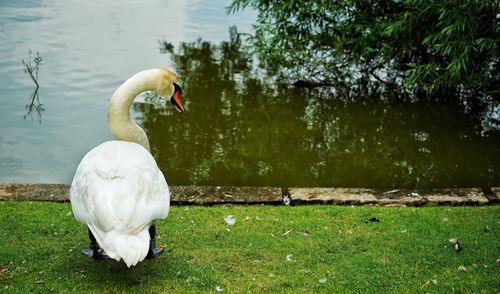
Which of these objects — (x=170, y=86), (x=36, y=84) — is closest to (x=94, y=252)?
(x=170, y=86)

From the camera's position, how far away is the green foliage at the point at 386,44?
9.05m

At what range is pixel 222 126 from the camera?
399 inches

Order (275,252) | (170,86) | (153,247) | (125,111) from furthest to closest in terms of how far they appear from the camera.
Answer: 1. (170,86)
2. (125,111)
3. (275,252)
4. (153,247)

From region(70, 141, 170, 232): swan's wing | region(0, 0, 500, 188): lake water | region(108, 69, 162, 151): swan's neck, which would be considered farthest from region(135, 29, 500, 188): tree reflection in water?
region(70, 141, 170, 232): swan's wing

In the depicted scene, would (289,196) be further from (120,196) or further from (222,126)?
(222,126)

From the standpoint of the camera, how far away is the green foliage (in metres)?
9.05

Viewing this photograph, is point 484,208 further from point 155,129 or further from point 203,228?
point 155,129

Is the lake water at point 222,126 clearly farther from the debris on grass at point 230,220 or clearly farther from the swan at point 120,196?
the swan at point 120,196

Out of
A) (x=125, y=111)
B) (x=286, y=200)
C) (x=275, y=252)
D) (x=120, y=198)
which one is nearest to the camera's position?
(x=120, y=198)

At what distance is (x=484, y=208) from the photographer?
21.4 feet

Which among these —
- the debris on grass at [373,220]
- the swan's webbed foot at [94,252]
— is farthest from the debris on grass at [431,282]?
the swan's webbed foot at [94,252]

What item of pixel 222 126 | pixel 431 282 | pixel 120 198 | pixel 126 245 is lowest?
pixel 431 282

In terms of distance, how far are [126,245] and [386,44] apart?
6.66 metres

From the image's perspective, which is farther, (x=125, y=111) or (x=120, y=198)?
(x=125, y=111)
